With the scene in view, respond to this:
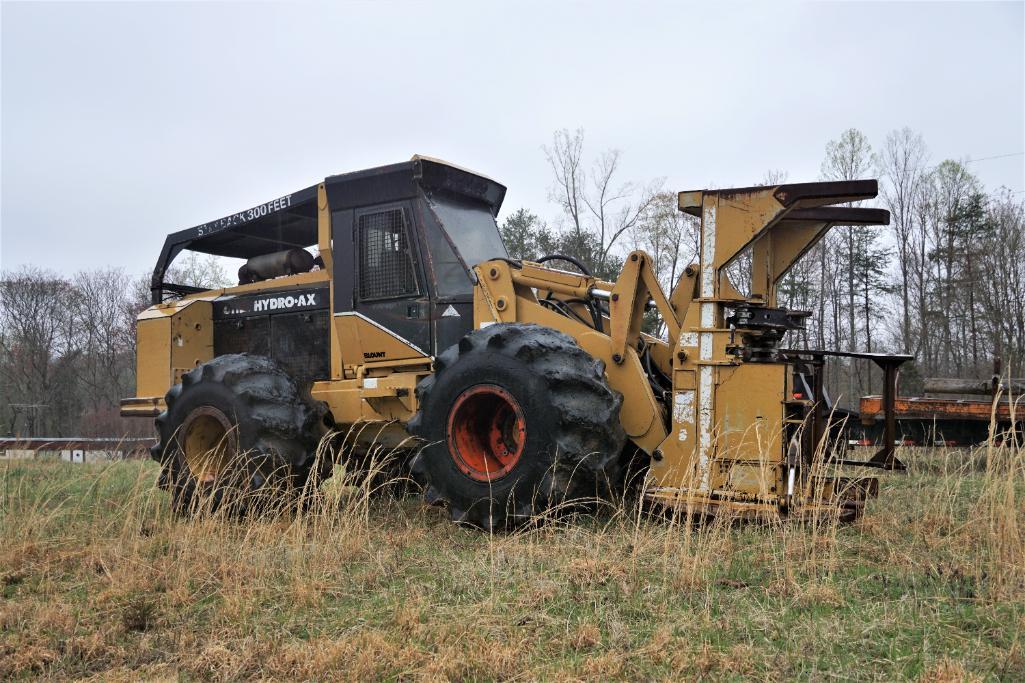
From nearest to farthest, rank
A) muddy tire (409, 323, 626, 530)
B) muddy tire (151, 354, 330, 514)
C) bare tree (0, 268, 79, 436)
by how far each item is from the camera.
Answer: muddy tire (409, 323, 626, 530)
muddy tire (151, 354, 330, 514)
bare tree (0, 268, 79, 436)

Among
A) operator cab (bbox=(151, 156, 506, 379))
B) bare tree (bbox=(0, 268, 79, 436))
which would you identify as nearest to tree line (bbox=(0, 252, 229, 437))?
bare tree (bbox=(0, 268, 79, 436))

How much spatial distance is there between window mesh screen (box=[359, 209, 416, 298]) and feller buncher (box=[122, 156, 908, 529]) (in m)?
0.02

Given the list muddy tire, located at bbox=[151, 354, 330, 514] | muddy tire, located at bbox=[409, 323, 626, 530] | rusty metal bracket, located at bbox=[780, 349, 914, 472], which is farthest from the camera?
muddy tire, located at bbox=[151, 354, 330, 514]

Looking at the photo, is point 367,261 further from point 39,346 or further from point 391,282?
point 39,346

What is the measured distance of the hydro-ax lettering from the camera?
26.7ft

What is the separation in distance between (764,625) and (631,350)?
282 centimetres

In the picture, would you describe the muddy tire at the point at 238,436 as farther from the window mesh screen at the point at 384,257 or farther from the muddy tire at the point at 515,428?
the muddy tire at the point at 515,428

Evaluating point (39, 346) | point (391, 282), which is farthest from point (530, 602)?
point (39, 346)

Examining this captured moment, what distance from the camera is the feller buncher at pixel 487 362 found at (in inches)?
214

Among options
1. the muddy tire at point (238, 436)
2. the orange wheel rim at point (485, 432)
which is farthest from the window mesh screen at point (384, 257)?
the orange wheel rim at point (485, 432)

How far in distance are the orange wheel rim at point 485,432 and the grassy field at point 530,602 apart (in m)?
0.51

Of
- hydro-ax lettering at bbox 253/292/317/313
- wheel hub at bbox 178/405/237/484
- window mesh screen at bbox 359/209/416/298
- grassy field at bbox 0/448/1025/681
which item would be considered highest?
window mesh screen at bbox 359/209/416/298

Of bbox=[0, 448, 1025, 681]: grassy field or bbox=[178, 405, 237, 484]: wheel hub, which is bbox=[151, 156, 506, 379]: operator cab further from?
bbox=[0, 448, 1025, 681]: grassy field

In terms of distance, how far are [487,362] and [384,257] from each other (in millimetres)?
2093
